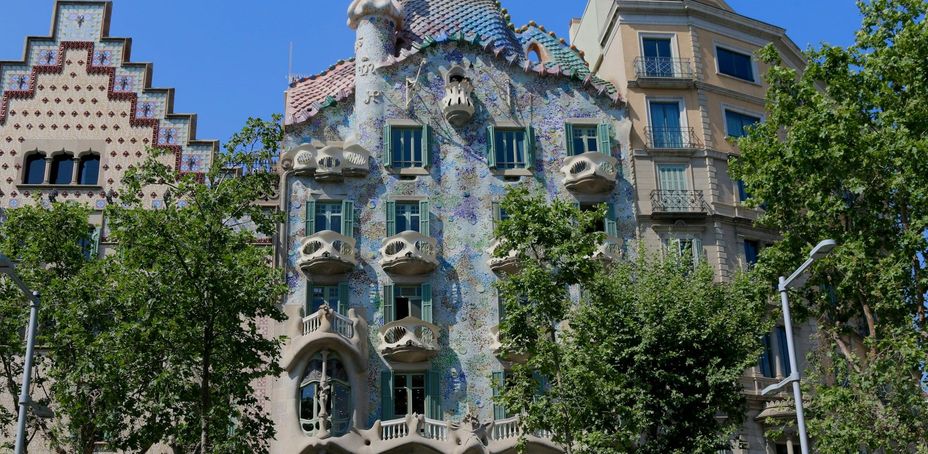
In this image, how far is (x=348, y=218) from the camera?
35.2 metres

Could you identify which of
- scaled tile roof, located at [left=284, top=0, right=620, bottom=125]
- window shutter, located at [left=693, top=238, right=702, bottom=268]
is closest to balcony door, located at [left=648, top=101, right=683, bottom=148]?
scaled tile roof, located at [left=284, top=0, right=620, bottom=125]

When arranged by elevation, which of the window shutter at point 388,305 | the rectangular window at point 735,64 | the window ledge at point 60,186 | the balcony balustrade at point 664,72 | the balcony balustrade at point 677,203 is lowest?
the window shutter at point 388,305

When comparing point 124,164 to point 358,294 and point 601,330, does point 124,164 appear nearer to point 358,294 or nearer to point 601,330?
point 358,294

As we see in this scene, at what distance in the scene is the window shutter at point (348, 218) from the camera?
115 feet

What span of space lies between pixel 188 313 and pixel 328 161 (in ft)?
34.1

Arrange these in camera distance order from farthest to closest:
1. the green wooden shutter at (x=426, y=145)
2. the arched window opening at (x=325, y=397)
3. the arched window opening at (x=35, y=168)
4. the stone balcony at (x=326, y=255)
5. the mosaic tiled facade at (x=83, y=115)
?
1. the green wooden shutter at (x=426, y=145)
2. the arched window opening at (x=35, y=168)
3. the mosaic tiled facade at (x=83, y=115)
4. the stone balcony at (x=326, y=255)
5. the arched window opening at (x=325, y=397)

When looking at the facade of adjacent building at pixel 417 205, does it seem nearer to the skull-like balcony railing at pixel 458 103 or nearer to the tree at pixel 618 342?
the skull-like balcony railing at pixel 458 103

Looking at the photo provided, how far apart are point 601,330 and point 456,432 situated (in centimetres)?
522

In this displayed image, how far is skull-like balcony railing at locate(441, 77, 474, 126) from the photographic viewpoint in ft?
120

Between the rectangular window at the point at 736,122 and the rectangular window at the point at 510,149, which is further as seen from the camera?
the rectangular window at the point at 736,122

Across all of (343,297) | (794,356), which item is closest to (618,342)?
(794,356)

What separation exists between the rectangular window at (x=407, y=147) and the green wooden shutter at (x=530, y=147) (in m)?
3.38

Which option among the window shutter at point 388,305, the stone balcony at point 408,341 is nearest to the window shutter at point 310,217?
the window shutter at point 388,305

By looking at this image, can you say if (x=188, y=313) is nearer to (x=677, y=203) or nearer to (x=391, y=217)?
(x=391, y=217)
